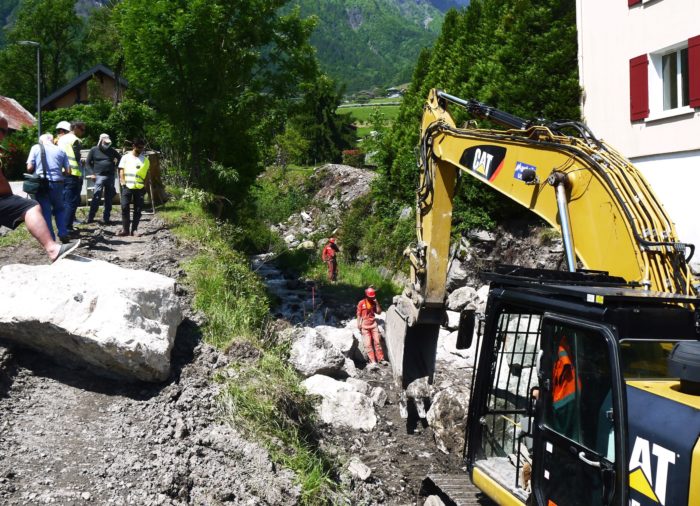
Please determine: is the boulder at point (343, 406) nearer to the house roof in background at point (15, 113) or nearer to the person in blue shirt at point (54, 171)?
the person in blue shirt at point (54, 171)

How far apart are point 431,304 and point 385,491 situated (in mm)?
2441

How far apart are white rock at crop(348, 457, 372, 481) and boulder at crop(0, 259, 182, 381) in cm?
217

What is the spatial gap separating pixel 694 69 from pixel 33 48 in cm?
5416

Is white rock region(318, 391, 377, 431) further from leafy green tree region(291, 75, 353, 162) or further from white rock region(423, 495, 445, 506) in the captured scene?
leafy green tree region(291, 75, 353, 162)

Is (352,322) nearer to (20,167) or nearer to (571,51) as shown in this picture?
(571,51)

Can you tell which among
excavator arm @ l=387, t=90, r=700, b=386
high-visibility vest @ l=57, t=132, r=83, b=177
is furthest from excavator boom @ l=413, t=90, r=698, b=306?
high-visibility vest @ l=57, t=132, r=83, b=177

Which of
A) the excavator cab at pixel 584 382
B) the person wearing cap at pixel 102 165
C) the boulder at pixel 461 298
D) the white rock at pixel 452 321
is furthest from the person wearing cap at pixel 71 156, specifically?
the boulder at pixel 461 298

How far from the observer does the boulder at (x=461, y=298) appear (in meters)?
15.5

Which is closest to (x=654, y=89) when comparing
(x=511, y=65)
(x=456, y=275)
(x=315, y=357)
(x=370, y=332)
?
(x=511, y=65)

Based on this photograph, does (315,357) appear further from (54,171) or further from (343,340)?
(54,171)

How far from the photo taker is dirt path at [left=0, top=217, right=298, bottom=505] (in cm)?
465

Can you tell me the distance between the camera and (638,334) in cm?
372

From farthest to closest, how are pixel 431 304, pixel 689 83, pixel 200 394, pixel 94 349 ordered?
1. pixel 689 83
2. pixel 431 304
3. pixel 200 394
4. pixel 94 349

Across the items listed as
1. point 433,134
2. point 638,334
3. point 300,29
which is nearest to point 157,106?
point 300,29
